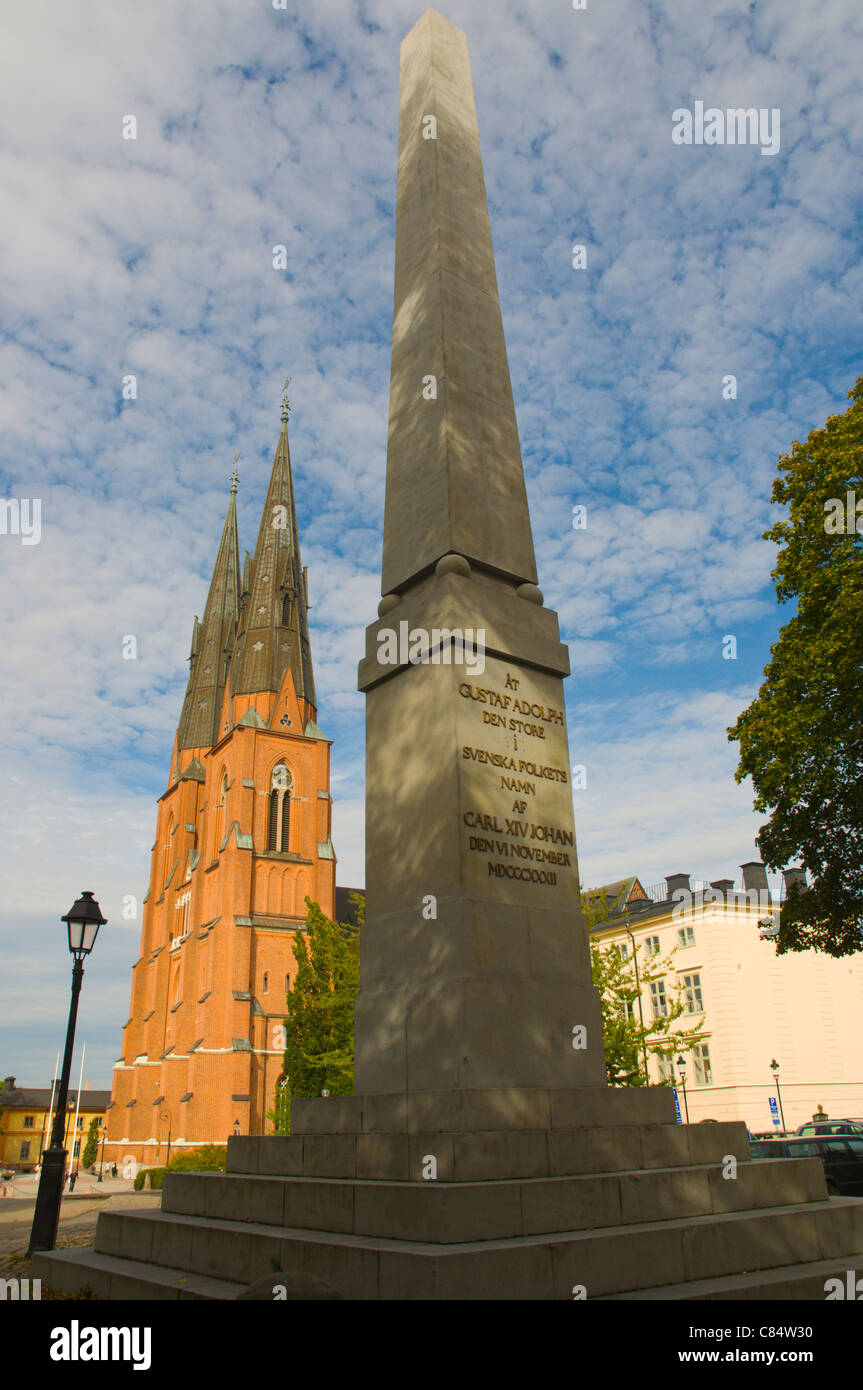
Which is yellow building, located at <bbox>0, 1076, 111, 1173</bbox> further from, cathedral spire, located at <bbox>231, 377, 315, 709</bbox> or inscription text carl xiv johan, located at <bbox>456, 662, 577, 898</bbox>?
inscription text carl xiv johan, located at <bbox>456, 662, 577, 898</bbox>

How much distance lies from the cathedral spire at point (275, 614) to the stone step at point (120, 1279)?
56381 mm

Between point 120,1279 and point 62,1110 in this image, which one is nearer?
point 120,1279

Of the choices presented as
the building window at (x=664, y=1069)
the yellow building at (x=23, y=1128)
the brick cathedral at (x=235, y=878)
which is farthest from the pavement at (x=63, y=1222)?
the yellow building at (x=23, y=1128)

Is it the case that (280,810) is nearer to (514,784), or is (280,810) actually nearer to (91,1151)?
(91,1151)

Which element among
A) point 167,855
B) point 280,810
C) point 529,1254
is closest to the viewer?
point 529,1254

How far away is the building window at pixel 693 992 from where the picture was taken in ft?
130

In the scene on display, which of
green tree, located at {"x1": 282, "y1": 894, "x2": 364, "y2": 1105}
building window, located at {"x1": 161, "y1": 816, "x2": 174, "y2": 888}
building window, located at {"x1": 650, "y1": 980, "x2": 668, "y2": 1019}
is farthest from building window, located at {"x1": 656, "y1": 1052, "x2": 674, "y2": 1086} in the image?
building window, located at {"x1": 161, "y1": 816, "x2": 174, "y2": 888}

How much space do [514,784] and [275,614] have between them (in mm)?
60741

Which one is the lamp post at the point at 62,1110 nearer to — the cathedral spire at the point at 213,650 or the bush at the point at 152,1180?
the bush at the point at 152,1180

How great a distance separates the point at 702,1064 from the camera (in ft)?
129

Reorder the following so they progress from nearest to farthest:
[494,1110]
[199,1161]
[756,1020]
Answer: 1. [494,1110]
2. [199,1161]
3. [756,1020]

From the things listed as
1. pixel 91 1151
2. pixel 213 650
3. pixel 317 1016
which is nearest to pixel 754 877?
pixel 317 1016
